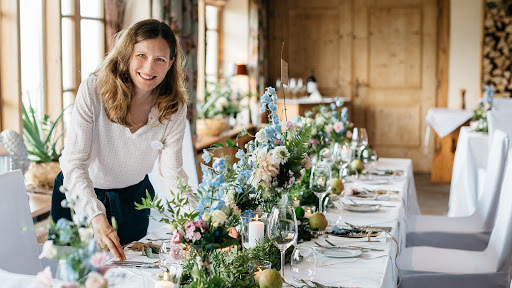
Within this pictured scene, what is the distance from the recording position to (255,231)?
1636 mm

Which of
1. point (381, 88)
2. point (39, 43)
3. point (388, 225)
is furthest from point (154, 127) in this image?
point (381, 88)

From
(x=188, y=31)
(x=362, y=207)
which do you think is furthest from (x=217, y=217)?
(x=188, y=31)

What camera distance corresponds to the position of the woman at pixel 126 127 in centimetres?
195

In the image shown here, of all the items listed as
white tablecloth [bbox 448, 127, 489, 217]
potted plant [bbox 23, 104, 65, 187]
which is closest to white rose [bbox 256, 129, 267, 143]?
potted plant [bbox 23, 104, 65, 187]

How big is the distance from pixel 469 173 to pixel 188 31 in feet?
8.08

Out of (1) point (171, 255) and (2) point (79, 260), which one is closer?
(2) point (79, 260)

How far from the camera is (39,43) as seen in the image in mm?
3535

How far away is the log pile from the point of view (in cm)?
683

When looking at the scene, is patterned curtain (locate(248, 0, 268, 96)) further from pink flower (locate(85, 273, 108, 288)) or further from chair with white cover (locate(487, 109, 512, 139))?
pink flower (locate(85, 273, 108, 288))

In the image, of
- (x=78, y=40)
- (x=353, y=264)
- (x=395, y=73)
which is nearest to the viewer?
(x=353, y=264)

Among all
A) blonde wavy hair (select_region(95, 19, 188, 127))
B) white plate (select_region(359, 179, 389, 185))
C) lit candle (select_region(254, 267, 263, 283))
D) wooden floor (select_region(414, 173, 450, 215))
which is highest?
blonde wavy hair (select_region(95, 19, 188, 127))

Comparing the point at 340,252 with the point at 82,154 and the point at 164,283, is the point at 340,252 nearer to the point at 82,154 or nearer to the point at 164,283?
the point at 164,283

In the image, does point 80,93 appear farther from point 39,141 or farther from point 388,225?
point 39,141

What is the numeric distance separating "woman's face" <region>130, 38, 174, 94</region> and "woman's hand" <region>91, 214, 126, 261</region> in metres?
0.45
